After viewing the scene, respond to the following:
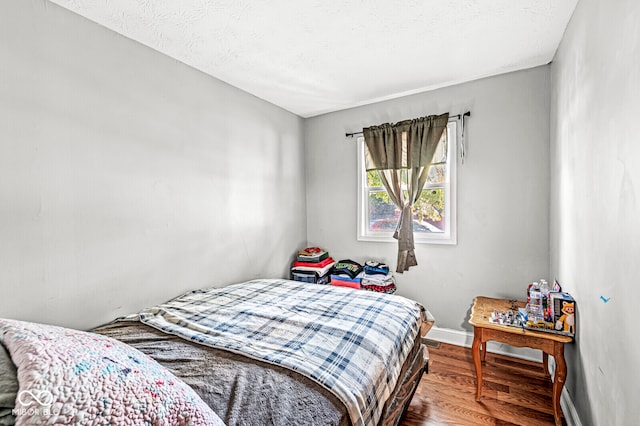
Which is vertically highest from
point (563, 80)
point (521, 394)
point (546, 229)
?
point (563, 80)

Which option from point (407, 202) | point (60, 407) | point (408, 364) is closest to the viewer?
point (60, 407)

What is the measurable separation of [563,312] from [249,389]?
1913 millimetres

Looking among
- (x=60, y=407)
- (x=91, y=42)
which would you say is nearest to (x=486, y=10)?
(x=91, y=42)

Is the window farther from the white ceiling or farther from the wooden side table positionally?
the wooden side table

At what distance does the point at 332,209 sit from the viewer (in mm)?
3574

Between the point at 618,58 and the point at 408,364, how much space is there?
177cm

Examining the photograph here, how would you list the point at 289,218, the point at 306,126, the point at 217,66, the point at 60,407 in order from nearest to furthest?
the point at 60,407 → the point at 217,66 → the point at 289,218 → the point at 306,126

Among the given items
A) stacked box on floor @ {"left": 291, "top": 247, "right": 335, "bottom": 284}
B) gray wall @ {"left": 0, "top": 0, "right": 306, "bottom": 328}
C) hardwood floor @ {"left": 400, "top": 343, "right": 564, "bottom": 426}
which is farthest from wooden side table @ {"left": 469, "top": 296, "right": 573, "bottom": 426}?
gray wall @ {"left": 0, "top": 0, "right": 306, "bottom": 328}

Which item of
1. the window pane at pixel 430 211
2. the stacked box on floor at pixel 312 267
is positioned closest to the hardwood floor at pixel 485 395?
the window pane at pixel 430 211

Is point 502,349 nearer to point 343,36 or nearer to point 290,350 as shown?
point 290,350

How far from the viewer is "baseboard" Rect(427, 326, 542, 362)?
2566 mm

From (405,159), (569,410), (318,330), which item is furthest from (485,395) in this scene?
(405,159)

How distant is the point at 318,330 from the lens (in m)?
1.63

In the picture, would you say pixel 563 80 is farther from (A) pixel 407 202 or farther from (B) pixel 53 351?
(B) pixel 53 351
